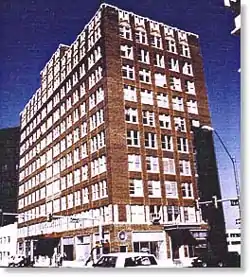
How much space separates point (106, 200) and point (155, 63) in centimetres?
76

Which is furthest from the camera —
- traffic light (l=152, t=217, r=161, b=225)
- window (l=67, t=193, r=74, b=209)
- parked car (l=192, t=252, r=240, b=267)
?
window (l=67, t=193, r=74, b=209)

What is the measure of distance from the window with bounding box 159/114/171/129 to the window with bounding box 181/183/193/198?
0.31 metres

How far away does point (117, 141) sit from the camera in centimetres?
257

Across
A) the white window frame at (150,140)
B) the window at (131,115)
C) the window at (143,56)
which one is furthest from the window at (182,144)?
the window at (143,56)

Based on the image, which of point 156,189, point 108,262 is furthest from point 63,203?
point 156,189

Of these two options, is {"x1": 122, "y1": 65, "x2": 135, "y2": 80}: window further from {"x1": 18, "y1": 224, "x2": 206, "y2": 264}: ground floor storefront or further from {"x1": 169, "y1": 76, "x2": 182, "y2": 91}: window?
{"x1": 18, "y1": 224, "x2": 206, "y2": 264}: ground floor storefront

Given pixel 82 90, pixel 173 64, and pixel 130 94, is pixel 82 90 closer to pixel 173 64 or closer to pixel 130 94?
pixel 130 94

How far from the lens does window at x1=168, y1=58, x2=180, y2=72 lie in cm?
266

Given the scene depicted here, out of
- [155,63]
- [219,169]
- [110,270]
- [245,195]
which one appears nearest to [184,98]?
[155,63]

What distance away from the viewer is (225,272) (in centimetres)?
239

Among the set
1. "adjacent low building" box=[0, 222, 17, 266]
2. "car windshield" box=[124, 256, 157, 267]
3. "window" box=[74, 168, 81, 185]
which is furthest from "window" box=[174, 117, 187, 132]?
"adjacent low building" box=[0, 222, 17, 266]

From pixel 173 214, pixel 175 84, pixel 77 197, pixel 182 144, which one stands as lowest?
pixel 173 214

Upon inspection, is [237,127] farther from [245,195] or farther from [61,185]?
A: [61,185]

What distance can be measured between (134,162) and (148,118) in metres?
0.24
